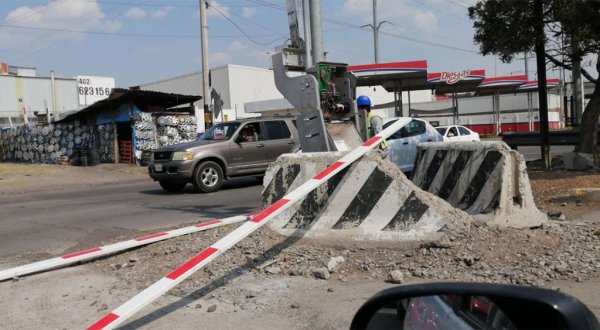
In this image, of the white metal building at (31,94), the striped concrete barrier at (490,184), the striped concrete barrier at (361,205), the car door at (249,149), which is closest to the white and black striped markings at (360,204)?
the striped concrete barrier at (361,205)

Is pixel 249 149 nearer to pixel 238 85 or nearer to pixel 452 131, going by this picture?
pixel 452 131

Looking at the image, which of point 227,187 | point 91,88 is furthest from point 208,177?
point 91,88

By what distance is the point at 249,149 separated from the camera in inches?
571

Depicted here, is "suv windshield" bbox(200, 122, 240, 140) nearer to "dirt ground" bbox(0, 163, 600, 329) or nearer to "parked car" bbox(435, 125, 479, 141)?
"dirt ground" bbox(0, 163, 600, 329)

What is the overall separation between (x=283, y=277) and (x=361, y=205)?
48.1 inches

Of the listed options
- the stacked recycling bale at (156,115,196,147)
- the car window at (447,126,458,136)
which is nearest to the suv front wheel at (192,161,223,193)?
the stacked recycling bale at (156,115,196,147)

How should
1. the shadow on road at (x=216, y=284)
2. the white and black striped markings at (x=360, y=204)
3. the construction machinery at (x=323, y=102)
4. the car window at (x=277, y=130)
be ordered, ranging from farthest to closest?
the car window at (x=277, y=130), the construction machinery at (x=323, y=102), the white and black striped markings at (x=360, y=204), the shadow on road at (x=216, y=284)

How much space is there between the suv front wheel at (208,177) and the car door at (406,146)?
444 centimetres

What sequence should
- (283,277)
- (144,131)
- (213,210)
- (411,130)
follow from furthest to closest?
1. (144,131)
2. (411,130)
3. (213,210)
4. (283,277)

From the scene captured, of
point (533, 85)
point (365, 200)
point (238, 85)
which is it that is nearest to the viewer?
point (365, 200)

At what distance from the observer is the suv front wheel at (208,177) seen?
45.0ft

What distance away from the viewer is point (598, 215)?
7.62m

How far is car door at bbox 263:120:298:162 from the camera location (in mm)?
14828

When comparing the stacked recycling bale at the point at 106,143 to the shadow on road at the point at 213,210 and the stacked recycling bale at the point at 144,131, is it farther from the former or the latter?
the shadow on road at the point at 213,210
